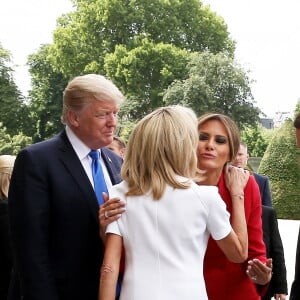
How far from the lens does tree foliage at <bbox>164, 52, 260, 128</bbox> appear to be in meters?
45.2

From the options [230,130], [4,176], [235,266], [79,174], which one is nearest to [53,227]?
[79,174]

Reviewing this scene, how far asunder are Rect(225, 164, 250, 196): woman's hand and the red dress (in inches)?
2.0

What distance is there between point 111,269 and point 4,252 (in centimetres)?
253

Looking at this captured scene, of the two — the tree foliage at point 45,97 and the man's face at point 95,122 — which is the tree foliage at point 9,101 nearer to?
the tree foliage at point 45,97

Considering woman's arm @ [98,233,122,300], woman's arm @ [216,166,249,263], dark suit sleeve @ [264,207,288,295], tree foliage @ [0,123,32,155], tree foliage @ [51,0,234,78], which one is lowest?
dark suit sleeve @ [264,207,288,295]

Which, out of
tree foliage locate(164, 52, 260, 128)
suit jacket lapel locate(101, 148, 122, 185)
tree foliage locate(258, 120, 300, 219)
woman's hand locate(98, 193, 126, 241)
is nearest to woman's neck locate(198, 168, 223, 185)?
suit jacket lapel locate(101, 148, 122, 185)

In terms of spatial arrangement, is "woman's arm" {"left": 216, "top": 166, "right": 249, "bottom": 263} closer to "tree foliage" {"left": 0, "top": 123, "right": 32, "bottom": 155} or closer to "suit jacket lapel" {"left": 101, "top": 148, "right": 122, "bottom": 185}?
"suit jacket lapel" {"left": 101, "top": 148, "right": 122, "bottom": 185}

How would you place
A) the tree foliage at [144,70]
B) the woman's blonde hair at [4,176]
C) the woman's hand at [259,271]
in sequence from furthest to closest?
1. the tree foliage at [144,70]
2. the woman's blonde hair at [4,176]
3. the woman's hand at [259,271]

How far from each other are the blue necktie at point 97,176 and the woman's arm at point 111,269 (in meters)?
0.51

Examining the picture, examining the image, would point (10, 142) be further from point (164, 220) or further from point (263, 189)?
point (164, 220)

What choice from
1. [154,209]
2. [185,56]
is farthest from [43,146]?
[185,56]

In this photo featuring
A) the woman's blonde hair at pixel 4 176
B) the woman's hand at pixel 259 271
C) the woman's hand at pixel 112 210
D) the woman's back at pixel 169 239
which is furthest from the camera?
the woman's blonde hair at pixel 4 176

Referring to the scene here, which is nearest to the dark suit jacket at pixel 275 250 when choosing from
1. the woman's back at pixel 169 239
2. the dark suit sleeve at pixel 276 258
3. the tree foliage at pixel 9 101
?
the dark suit sleeve at pixel 276 258

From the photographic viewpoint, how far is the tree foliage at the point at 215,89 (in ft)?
148
